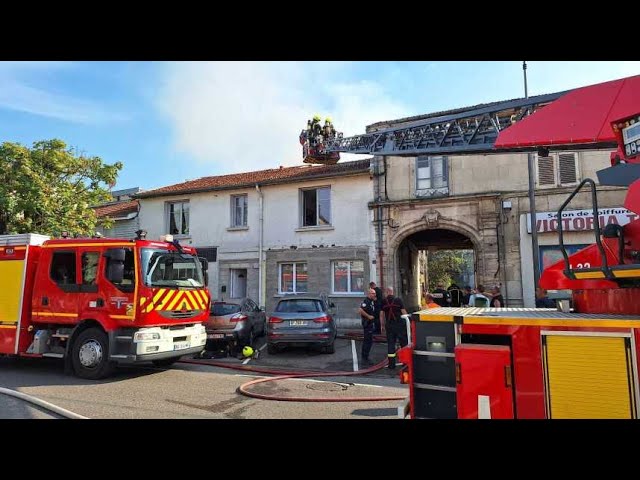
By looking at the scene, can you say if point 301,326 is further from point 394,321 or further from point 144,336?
point 144,336

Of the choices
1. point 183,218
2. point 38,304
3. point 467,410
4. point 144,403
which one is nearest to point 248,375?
point 144,403

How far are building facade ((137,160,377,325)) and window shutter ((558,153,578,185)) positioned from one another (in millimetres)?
6189

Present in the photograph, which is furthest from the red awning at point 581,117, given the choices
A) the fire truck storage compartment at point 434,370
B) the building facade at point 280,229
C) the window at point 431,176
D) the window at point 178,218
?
the window at point 178,218

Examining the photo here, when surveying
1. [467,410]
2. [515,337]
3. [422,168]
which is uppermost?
[422,168]

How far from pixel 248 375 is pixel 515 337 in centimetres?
644

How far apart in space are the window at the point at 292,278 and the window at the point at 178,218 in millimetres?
5206

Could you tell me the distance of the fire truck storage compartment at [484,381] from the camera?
349 centimetres

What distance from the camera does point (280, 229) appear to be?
56.6 feet

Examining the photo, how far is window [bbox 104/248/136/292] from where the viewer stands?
7980 millimetres

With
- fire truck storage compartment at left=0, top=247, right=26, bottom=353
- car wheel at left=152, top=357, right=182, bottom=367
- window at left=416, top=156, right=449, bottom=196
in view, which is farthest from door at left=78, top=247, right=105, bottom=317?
window at left=416, top=156, right=449, bottom=196

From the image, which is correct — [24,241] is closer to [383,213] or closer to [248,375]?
[248,375]

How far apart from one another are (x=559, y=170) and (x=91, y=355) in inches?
538

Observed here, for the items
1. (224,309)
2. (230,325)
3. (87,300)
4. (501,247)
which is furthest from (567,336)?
(501,247)
